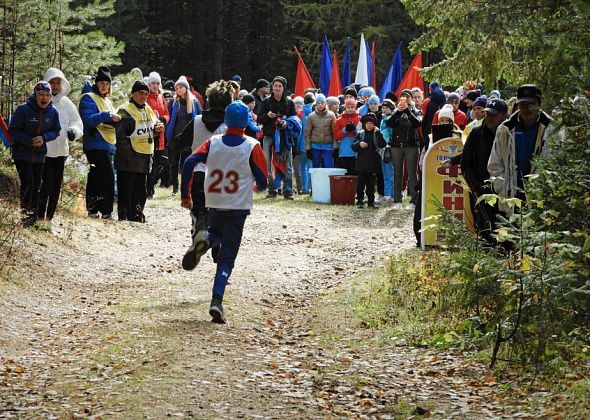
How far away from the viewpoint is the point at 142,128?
17.7m

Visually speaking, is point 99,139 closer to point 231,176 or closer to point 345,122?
point 231,176

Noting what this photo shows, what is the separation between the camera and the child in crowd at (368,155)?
72.0 feet

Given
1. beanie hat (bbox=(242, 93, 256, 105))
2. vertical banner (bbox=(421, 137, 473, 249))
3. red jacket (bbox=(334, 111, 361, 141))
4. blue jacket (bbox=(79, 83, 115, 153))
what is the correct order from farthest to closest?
beanie hat (bbox=(242, 93, 256, 105)) → red jacket (bbox=(334, 111, 361, 141)) → blue jacket (bbox=(79, 83, 115, 153)) → vertical banner (bbox=(421, 137, 473, 249))

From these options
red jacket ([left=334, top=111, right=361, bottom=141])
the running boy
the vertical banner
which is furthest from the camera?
red jacket ([left=334, top=111, right=361, bottom=141])

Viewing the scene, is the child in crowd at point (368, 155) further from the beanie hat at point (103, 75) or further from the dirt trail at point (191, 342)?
the beanie hat at point (103, 75)

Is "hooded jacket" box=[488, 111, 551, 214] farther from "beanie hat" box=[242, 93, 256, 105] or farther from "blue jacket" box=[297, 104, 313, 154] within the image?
"beanie hat" box=[242, 93, 256, 105]

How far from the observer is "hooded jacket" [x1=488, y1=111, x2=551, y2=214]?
11.9 metres

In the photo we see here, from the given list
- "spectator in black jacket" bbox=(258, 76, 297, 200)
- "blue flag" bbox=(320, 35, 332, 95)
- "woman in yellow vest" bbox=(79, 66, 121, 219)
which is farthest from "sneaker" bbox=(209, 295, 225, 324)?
"blue flag" bbox=(320, 35, 332, 95)

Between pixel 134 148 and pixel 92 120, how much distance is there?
0.98 metres

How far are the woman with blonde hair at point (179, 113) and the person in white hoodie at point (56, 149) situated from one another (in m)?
5.89

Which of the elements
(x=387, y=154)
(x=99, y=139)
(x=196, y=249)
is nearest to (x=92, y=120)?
(x=99, y=139)

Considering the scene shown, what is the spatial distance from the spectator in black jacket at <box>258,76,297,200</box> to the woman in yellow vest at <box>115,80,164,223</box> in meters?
5.23

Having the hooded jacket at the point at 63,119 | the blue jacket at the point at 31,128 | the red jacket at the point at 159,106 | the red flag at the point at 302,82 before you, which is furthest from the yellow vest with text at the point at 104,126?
the red flag at the point at 302,82

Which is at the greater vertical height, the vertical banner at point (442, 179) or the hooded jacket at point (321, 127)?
the hooded jacket at point (321, 127)
